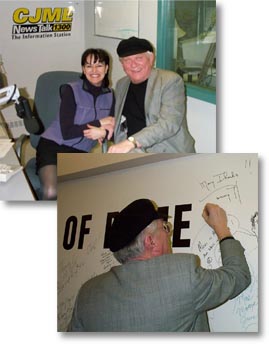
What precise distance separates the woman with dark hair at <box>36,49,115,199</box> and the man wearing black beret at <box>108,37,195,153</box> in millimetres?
48

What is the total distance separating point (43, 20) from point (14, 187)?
21.1 inches

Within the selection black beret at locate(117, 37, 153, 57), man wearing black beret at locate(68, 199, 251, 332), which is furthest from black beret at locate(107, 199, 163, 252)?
black beret at locate(117, 37, 153, 57)

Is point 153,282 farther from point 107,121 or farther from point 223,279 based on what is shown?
point 107,121

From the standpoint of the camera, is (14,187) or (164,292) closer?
(164,292)

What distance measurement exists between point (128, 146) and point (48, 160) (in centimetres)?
26

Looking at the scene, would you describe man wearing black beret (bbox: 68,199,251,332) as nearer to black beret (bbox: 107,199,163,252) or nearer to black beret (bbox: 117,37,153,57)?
black beret (bbox: 107,199,163,252)

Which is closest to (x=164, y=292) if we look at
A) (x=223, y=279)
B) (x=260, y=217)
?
(x=223, y=279)

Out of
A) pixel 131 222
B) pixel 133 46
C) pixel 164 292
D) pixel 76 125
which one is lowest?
pixel 164 292

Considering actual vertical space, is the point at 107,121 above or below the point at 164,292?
above

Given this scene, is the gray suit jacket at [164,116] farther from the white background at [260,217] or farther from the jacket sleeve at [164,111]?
the white background at [260,217]

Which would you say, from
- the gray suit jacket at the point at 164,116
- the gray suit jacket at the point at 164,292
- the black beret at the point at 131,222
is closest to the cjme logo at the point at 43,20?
the gray suit jacket at the point at 164,116

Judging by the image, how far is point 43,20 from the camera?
66.2 inches

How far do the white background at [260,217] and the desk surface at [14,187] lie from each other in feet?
0.09

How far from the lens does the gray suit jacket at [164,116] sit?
169cm
